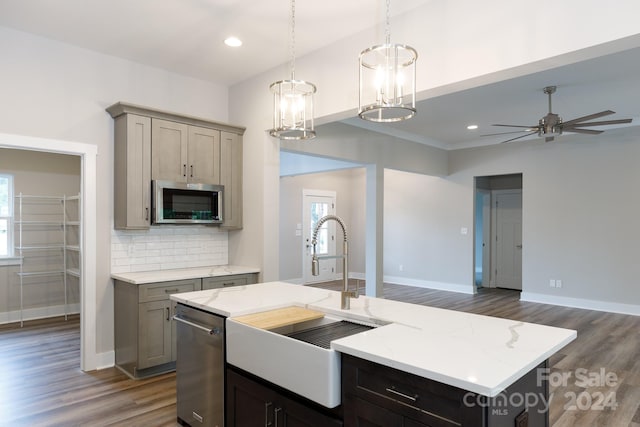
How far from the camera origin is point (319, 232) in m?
8.75

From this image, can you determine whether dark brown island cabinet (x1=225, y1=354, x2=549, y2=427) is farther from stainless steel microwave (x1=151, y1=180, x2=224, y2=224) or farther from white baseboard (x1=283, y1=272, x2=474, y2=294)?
white baseboard (x1=283, y1=272, x2=474, y2=294)

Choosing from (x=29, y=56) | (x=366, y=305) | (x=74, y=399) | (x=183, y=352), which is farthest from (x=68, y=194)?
(x=366, y=305)

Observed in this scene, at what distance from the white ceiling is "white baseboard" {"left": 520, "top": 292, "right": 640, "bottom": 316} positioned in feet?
10.0

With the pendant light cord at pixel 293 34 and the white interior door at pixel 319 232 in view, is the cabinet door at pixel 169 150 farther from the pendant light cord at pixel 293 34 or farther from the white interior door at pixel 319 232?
the white interior door at pixel 319 232

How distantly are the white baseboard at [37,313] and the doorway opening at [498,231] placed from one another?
23.8ft

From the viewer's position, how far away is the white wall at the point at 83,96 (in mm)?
3348

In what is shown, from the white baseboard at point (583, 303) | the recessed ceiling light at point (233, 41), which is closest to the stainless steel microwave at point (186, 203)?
the recessed ceiling light at point (233, 41)

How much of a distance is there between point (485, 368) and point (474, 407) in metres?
0.14

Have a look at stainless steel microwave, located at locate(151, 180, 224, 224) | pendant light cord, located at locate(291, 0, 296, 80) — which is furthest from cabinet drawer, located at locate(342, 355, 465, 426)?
stainless steel microwave, located at locate(151, 180, 224, 224)

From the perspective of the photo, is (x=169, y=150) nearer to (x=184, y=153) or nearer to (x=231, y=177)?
(x=184, y=153)

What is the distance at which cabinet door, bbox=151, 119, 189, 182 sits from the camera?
12.4 feet

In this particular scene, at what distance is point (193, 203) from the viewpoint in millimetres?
4035

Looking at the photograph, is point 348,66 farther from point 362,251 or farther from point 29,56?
point 362,251

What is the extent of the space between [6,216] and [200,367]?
476 centimetres
